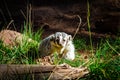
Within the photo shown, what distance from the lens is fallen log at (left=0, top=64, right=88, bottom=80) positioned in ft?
14.4

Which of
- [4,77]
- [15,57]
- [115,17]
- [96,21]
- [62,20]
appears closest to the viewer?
[4,77]

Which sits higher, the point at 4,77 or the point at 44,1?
the point at 44,1

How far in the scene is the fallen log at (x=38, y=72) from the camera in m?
4.39

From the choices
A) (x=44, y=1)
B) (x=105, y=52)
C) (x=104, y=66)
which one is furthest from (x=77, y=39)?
(x=44, y=1)

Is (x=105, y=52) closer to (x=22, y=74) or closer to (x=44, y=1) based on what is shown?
(x=22, y=74)

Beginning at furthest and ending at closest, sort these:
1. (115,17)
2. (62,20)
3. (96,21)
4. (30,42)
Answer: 1. (62,20)
2. (96,21)
3. (115,17)
4. (30,42)

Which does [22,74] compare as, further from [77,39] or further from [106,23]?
[106,23]

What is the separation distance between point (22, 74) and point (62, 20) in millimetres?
5206

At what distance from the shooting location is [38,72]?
4.42m

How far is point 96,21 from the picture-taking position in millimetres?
8742

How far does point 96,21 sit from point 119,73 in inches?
172

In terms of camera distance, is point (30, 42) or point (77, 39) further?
point (77, 39)

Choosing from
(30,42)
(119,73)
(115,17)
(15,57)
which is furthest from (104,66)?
(115,17)

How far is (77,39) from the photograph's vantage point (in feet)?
24.1
